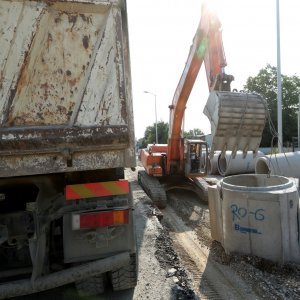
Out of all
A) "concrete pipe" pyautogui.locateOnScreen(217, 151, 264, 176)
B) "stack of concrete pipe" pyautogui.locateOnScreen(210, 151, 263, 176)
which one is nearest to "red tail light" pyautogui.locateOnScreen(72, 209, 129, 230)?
"stack of concrete pipe" pyautogui.locateOnScreen(210, 151, 263, 176)

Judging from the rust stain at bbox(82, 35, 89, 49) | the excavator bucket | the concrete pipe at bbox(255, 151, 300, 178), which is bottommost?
the concrete pipe at bbox(255, 151, 300, 178)

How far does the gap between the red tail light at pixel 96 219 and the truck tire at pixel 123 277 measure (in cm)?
80

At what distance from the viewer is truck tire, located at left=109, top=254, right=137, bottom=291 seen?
3.71 m

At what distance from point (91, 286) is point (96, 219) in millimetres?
1042

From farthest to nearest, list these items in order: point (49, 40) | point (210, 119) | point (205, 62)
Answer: point (205, 62), point (210, 119), point (49, 40)

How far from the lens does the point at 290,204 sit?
4.55 meters

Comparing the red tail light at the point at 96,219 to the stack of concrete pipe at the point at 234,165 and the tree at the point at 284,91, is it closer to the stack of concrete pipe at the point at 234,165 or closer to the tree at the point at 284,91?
the stack of concrete pipe at the point at 234,165

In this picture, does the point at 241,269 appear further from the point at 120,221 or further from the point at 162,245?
the point at 120,221

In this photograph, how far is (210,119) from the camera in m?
5.67

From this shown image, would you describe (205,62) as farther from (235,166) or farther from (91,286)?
(235,166)

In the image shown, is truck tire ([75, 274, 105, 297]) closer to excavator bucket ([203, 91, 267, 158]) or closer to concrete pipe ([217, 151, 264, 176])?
excavator bucket ([203, 91, 267, 158])

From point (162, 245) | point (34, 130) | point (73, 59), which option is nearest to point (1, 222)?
point (34, 130)

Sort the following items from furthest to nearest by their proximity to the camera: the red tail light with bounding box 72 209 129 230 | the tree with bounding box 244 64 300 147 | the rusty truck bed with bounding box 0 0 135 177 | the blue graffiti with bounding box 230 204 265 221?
the tree with bounding box 244 64 300 147 < the blue graffiti with bounding box 230 204 265 221 < the red tail light with bounding box 72 209 129 230 < the rusty truck bed with bounding box 0 0 135 177

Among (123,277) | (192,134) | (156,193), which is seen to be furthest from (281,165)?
(192,134)
